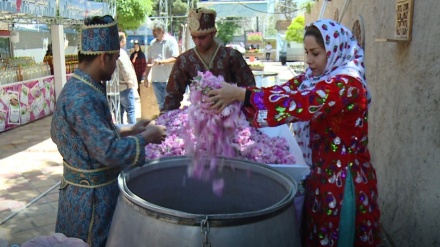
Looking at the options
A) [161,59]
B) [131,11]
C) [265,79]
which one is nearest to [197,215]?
[161,59]

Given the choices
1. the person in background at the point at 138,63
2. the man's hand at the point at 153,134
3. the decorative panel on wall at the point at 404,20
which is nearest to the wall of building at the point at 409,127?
the decorative panel on wall at the point at 404,20

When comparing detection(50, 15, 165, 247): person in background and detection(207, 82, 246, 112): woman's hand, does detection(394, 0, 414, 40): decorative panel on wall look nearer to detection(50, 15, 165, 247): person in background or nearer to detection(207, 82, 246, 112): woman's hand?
detection(207, 82, 246, 112): woman's hand

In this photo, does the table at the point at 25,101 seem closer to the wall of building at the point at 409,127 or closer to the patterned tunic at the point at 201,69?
the patterned tunic at the point at 201,69

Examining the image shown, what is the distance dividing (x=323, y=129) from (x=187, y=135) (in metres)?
0.72

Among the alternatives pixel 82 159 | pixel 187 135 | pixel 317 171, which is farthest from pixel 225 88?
pixel 82 159

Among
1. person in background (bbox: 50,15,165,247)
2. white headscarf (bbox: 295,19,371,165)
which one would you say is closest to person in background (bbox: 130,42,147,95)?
person in background (bbox: 50,15,165,247)

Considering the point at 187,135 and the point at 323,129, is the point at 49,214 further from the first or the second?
the point at 323,129

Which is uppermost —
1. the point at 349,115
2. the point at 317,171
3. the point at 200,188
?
the point at 349,115

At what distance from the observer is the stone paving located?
419 cm

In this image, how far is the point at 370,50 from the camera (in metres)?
5.02

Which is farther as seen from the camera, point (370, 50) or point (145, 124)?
point (370, 50)

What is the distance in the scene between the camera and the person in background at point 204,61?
3648 millimetres

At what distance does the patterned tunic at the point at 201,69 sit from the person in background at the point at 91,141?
1.51 meters

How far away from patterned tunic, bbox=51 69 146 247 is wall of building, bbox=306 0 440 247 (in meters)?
1.99
